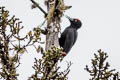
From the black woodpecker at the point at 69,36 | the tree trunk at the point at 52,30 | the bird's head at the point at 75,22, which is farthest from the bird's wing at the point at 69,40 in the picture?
the tree trunk at the point at 52,30

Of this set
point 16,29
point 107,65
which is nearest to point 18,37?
point 16,29

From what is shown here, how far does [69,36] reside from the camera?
11.1 m

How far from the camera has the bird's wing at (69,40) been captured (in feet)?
33.6

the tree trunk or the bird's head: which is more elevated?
the tree trunk

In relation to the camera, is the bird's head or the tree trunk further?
the bird's head

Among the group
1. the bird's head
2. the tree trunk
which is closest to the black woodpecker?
the bird's head

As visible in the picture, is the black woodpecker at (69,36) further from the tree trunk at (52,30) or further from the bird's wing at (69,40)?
the tree trunk at (52,30)

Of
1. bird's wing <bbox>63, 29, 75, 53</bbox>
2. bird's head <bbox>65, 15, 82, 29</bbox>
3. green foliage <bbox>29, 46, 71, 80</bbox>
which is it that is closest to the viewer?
green foliage <bbox>29, 46, 71, 80</bbox>

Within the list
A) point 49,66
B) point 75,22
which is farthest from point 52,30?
point 75,22

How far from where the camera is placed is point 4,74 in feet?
21.2

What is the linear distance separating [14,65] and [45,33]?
4.42 ft

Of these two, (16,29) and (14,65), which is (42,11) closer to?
(16,29)

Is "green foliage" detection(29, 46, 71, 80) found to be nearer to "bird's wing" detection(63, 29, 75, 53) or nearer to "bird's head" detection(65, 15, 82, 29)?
"bird's wing" detection(63, 29, 75, 53)

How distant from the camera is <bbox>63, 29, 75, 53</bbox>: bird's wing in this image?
403 inches
